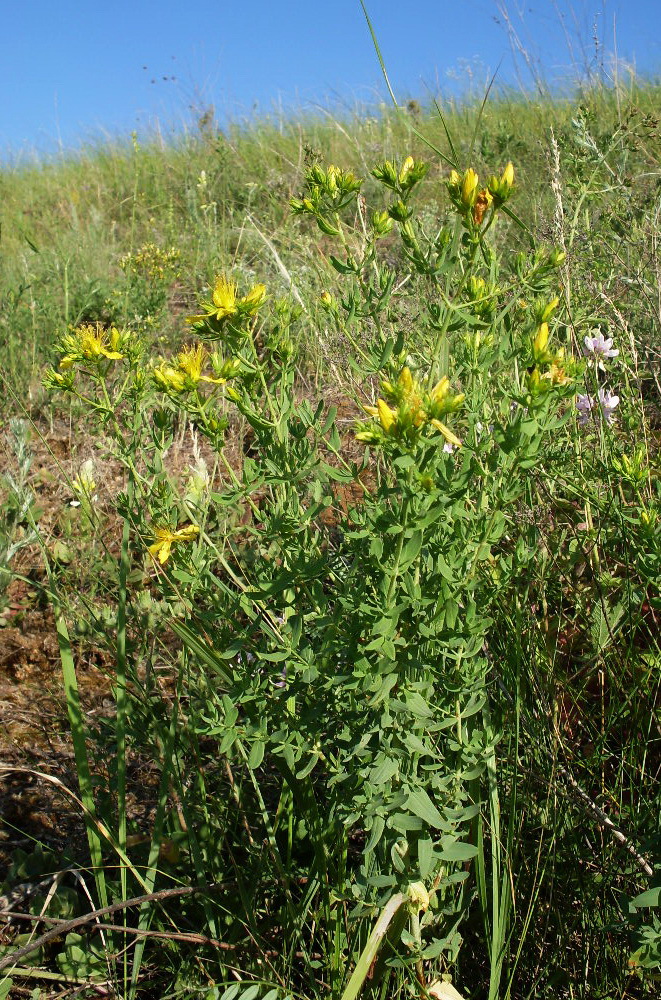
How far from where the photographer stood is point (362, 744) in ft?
3.44

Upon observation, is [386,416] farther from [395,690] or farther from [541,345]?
[395,690]

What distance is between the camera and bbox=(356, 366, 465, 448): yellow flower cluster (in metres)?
0.92

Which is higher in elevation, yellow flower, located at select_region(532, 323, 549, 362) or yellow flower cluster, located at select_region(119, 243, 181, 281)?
yellow flower cluster, located at select_region(119, 243, 181, 281)

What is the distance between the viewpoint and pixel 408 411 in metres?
0.92

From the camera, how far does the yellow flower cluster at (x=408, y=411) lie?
924mm

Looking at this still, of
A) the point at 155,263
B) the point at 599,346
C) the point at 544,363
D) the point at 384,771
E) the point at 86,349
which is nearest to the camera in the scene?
the point at 384,771

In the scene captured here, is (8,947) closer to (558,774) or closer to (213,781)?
(213,781)

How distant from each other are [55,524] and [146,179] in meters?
3.97

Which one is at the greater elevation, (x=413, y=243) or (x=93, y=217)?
(x=93, y=217)

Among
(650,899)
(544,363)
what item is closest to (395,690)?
(650,899)

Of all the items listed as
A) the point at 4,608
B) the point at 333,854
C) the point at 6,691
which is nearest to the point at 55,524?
the point at 4,608

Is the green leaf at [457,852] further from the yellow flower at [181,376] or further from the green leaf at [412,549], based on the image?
the yellow flower at [181,376]

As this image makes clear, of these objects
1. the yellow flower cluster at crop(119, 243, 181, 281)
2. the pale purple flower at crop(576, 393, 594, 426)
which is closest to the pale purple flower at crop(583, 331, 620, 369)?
the pale purple flower at crop(576, 393, 594, 426)

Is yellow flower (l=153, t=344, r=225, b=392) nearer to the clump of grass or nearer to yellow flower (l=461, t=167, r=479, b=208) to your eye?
the clump of grass
